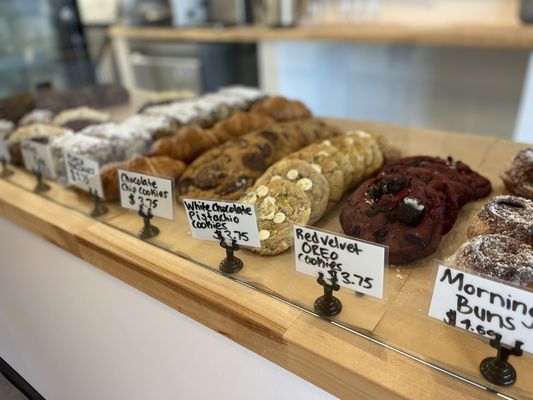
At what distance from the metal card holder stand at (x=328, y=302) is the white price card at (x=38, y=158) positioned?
2.97ft

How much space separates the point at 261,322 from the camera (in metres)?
0.75

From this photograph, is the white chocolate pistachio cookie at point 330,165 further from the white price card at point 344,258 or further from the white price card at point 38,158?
the white price card at point 38,158

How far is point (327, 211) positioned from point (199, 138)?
1.79 feet

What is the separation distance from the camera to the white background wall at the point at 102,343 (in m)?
0.86

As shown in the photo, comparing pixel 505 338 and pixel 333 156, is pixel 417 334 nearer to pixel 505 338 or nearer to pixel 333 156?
pixel 505 338

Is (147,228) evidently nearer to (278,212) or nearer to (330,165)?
(278,212)

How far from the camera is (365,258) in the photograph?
690 mm

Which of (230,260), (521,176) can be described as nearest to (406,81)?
(521,176)

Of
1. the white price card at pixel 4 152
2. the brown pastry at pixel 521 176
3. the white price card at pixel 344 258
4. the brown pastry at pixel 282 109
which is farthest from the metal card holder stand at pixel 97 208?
the brown pastry at pixel 521 176

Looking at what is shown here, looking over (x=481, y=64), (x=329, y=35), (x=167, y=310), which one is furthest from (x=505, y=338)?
(x=481, y=64)

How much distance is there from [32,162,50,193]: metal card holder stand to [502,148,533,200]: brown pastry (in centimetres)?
121

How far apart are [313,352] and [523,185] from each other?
2.14 feet

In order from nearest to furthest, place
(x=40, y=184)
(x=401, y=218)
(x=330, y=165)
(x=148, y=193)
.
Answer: (x=401, y=218) < (x=148, y=193) < (x=330, y=165) < (x=40, y=184)

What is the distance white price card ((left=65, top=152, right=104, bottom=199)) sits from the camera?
115 centimetres
